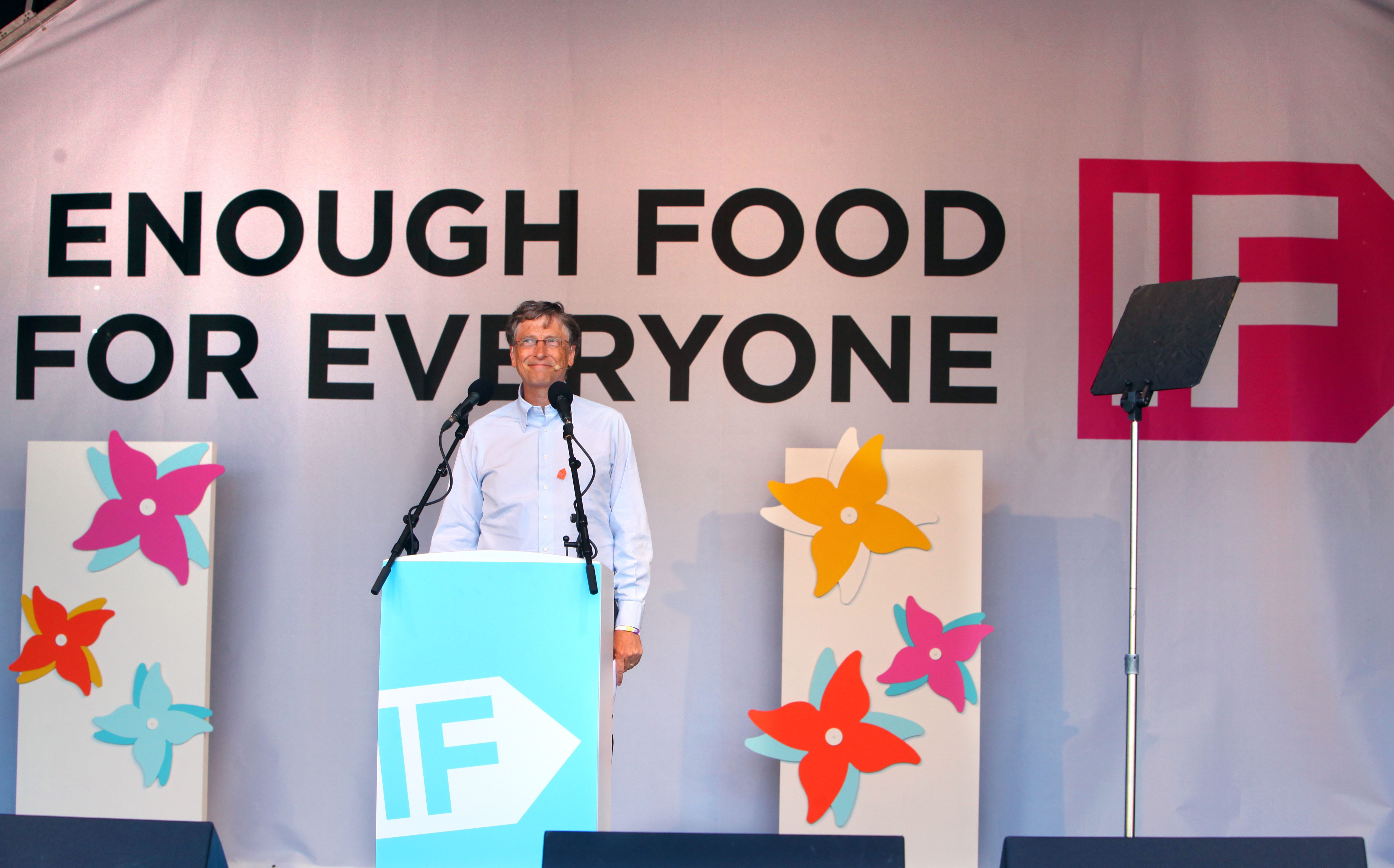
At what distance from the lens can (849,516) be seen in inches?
118

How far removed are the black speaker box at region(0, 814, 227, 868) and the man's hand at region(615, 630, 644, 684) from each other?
3.45ft

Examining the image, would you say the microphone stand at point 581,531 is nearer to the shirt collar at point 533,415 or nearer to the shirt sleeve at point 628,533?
the shirt sleeve at point 628,533

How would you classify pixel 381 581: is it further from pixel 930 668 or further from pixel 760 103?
pixel 760 103

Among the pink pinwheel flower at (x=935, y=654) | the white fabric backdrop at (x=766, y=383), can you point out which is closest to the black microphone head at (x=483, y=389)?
the white fabric backdrop at (x=766, y=383)

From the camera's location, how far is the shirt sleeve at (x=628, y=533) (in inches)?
95.0

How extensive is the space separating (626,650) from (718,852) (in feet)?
3.20

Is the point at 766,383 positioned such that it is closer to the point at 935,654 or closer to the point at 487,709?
the point at 935,654

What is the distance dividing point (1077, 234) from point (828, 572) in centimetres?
152

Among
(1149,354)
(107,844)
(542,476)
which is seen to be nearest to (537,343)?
(542,476)

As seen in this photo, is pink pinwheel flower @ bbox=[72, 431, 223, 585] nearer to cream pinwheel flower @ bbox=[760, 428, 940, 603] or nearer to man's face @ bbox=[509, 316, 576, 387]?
man's face @ bbox=[509, 316, 576, 387]

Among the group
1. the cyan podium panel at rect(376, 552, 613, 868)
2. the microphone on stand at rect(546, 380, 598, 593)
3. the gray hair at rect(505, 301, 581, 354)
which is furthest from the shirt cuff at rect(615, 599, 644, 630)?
the gray hair at rect(505, 301, 581, 354)

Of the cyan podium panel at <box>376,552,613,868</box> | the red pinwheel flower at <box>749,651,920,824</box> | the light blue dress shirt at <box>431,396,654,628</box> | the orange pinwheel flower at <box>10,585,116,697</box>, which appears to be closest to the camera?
the cyan podium panel at <box>376,552,613,868</box>

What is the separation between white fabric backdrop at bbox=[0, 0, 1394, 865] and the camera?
3.21 m

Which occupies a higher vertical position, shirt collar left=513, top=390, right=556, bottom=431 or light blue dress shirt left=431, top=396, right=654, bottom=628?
shirt collar left=513, top=390, right=556, bottom=431
